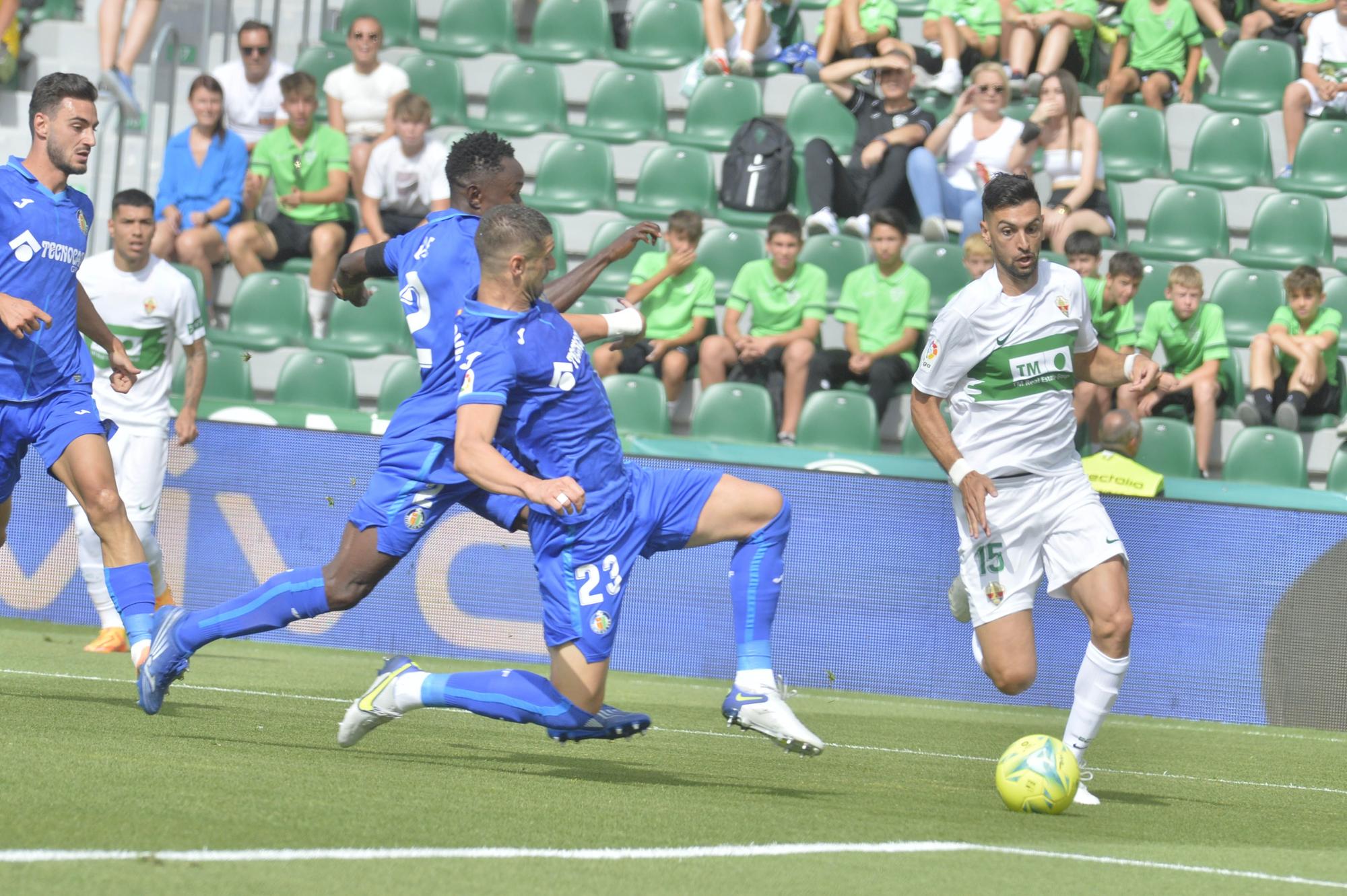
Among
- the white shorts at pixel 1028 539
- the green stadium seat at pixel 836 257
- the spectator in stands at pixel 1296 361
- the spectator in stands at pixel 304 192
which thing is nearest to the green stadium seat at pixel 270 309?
the spectator in stands at pixel 304 192

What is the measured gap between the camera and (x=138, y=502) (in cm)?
1027

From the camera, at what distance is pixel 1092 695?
263 inches

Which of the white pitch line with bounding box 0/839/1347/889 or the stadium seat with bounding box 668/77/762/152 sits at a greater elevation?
the stadium seat with bounding box 668/77/762/152

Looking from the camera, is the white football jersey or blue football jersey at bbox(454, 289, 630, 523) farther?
the white football jersey

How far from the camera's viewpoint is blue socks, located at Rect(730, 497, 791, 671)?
593 centimetres

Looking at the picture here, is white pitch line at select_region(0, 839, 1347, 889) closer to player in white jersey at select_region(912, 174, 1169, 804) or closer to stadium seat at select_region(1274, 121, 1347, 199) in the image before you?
player in white jersey at select_region(912, 174, 1169, 804)

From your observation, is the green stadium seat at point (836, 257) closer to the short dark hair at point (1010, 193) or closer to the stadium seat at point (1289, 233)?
the stadium seat at point (1289, 233)

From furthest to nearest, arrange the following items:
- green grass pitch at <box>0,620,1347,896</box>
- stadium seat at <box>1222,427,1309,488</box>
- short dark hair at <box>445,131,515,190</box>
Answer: stadium seat at <box>1222,427,1309,488</box> < short dark hair at <box>445,131,515,190</box> < green grass pitch at <box>0,620,1347,896</box>

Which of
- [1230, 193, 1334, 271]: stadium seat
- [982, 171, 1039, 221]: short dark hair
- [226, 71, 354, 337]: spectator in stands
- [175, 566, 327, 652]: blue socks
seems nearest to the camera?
[175, 566, 327, 652]: blue socks

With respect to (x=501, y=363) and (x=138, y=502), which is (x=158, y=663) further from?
(x=138, y=502)

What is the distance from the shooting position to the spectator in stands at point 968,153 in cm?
1365

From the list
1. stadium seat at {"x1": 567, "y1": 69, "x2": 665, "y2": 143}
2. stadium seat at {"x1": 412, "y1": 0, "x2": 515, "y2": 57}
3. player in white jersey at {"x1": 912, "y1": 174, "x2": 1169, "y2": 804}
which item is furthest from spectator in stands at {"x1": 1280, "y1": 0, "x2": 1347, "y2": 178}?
player in white jersey at {"x1": 912, "y1": 174, "x2": 1169, "y2": 804}

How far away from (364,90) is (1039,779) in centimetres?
1062

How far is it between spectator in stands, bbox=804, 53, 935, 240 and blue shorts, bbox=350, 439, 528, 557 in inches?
315
